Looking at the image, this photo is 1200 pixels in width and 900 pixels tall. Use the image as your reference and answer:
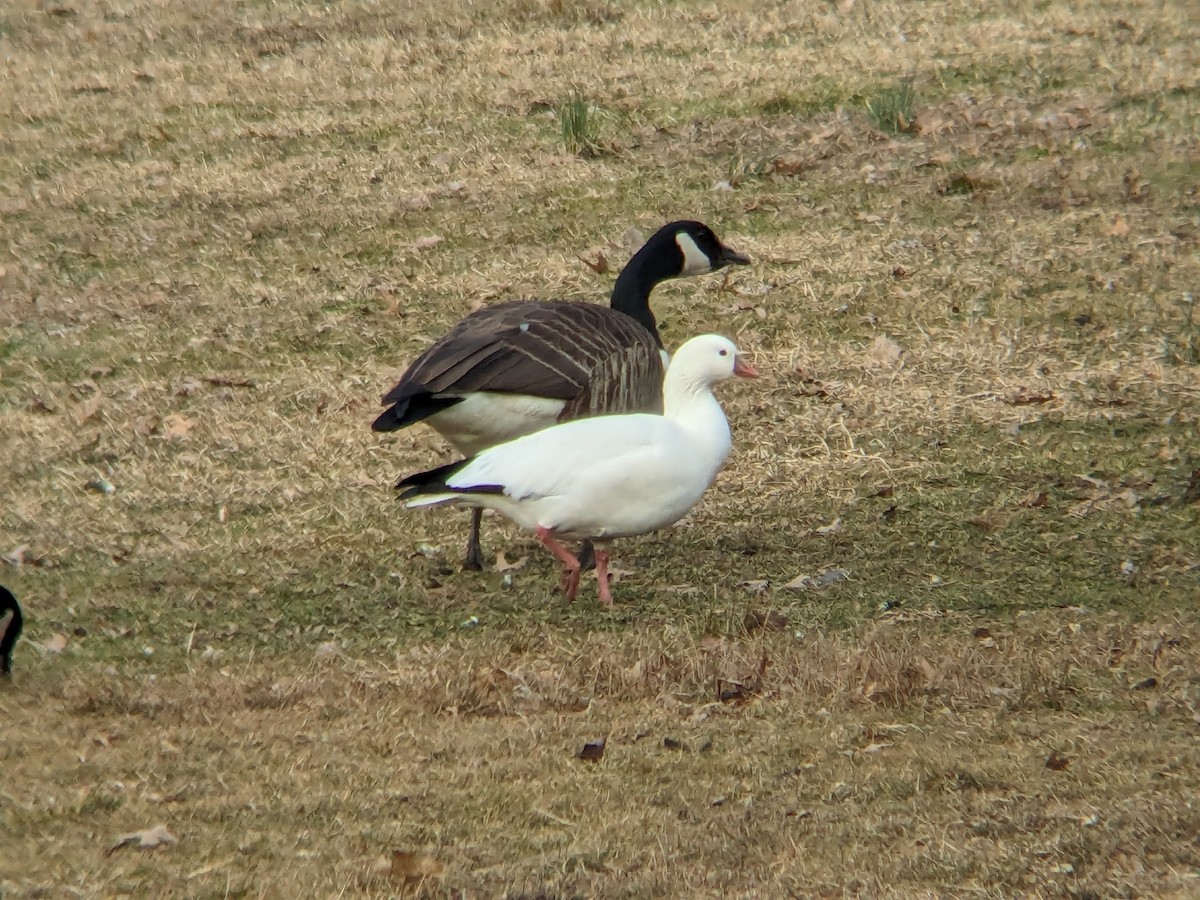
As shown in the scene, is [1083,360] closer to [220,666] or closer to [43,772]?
[220,666]

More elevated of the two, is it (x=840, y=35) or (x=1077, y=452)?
(x=840, y=35)

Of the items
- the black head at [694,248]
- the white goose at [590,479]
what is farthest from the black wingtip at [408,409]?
the black head at [694,248]

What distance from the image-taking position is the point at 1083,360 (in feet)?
30.5

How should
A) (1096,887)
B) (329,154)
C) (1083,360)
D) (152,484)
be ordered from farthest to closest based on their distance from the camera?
(329,154) → (1083,360) → (152,484) → (1096,887)

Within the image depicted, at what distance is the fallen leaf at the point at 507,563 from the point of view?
7227 millimetres

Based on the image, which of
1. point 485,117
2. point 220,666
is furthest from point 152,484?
point 485,117

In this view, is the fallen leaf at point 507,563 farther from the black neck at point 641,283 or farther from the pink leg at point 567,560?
the black neck at point 641,283

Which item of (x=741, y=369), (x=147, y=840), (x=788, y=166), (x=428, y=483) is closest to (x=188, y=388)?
(x=428, y=483)

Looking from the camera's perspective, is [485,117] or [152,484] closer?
[152,484]

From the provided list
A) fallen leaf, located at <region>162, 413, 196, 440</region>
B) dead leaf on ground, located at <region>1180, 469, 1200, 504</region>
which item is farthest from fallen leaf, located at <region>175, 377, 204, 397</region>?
dead leaf on ground, located at <region>1180, 469, 1200, 504</region>

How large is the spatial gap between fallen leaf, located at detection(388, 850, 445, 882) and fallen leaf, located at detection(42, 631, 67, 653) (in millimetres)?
2182

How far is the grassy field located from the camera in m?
4.73

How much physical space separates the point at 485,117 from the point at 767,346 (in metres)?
4.65

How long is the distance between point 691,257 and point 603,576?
284 centimetres
